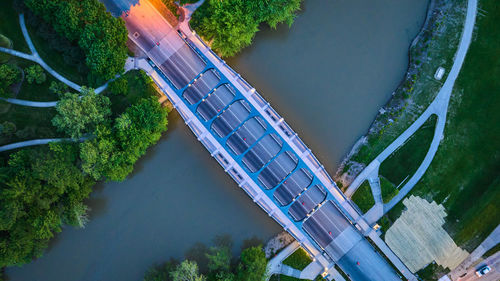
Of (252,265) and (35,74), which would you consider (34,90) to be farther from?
(252,265)

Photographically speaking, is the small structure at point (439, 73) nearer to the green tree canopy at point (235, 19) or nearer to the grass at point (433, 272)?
the green tree canopy at point (235, 19)

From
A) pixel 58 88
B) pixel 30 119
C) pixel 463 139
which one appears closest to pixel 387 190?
pixel 463 139

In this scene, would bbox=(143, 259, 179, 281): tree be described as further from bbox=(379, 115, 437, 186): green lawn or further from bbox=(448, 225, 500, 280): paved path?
bbox=(448, 225, 500, 280): paved path

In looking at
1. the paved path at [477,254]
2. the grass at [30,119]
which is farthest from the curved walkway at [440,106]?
the grass at [30,119]

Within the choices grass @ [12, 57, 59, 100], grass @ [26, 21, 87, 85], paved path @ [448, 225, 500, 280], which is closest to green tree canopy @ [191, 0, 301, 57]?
grass @ [26, 21, 87, 85]

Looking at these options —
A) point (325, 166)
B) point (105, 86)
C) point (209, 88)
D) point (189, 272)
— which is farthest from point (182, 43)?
point (189, 272)

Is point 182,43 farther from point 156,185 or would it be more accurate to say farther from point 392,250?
point 392,250
